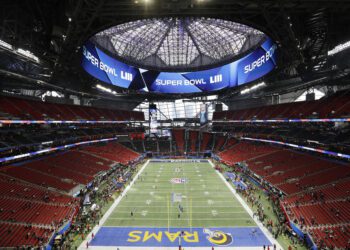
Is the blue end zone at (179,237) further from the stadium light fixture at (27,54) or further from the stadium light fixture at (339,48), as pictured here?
the stadium light fixture at (339,48)

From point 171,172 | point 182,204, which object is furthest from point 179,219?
point 171,172

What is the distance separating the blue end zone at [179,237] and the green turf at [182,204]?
1069 mm

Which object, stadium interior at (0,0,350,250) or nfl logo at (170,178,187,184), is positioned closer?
stadium interior at (0,0,350,250)

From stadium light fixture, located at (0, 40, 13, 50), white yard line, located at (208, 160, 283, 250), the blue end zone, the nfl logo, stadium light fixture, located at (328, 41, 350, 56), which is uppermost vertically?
stadium light fixture, located at (328, 41, 350, 56)

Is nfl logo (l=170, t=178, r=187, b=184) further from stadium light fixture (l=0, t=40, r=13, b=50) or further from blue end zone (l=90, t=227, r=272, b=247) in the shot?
stadium light fixture (l=0, t=40, r=13, b=50)

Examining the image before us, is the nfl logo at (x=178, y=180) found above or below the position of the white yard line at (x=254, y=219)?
above

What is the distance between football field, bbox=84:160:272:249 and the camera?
20891 mm

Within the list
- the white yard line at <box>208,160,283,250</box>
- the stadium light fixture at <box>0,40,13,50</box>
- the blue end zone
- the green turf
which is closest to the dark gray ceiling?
the stadium light fixture at <box>0,40,13,50</box>

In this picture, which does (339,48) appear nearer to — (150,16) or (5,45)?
(150,16)

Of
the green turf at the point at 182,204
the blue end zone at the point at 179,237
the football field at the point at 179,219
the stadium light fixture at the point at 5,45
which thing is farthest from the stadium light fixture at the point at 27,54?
the blue end zone at the point at 179,237

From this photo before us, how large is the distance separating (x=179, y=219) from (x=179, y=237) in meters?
3.71

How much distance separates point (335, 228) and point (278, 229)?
15.0ft

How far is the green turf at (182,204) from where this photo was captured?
80.7 ft

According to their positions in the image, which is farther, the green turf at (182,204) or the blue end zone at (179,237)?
the green turf at (182,204)
